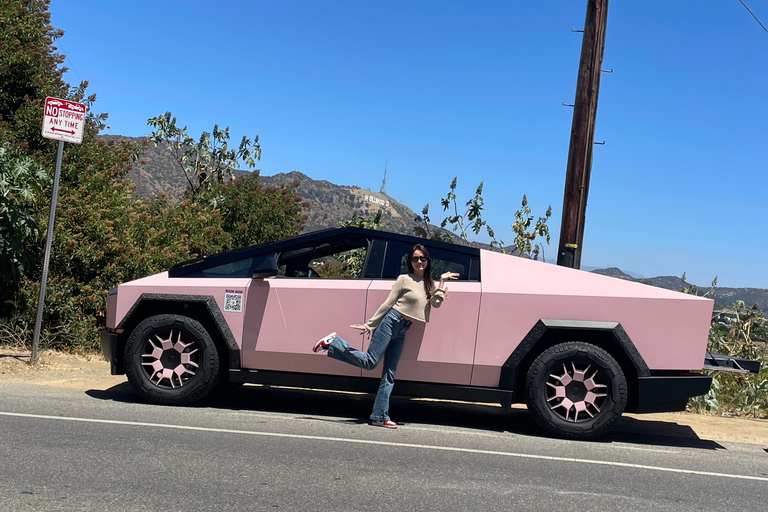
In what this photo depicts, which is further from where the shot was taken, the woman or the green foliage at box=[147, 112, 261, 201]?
the green foliage at box=[147, 112, 261, 201]

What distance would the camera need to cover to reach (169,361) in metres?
6.73

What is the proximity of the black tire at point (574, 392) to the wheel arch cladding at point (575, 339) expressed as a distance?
117 millimetres

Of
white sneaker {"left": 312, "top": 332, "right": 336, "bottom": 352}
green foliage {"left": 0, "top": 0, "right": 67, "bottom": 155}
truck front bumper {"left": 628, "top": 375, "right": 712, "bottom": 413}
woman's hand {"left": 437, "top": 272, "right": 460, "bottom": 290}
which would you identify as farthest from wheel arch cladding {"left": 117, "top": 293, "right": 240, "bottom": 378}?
green foliage {"left": 0, "top": 0, "right": 67, "bottom": 155}

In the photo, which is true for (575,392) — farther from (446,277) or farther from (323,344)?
(323,344)

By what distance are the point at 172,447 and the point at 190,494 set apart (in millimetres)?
1117

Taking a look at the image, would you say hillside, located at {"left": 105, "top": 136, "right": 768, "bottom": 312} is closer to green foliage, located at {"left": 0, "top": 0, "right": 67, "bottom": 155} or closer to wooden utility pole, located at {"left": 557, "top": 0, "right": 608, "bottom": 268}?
green foliage, located at {"left": 0, "top": 0, "right": 67, "bottom": 155}

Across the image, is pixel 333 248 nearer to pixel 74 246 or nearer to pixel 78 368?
pixel 78 368

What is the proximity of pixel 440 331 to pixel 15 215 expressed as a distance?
5607 mm

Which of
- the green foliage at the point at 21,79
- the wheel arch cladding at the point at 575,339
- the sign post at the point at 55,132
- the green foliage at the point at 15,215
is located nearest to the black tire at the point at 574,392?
the wheel arch cladding at the point at 575,339

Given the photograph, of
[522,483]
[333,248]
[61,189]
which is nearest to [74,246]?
[61,189]

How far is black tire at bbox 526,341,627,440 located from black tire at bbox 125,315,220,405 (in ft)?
9.52

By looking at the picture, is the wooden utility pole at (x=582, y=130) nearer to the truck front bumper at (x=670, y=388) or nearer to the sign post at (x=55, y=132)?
the truck front bumper at (x=670, y=388)

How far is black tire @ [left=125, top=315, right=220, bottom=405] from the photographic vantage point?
6.62m

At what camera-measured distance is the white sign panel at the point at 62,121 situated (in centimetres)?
829
